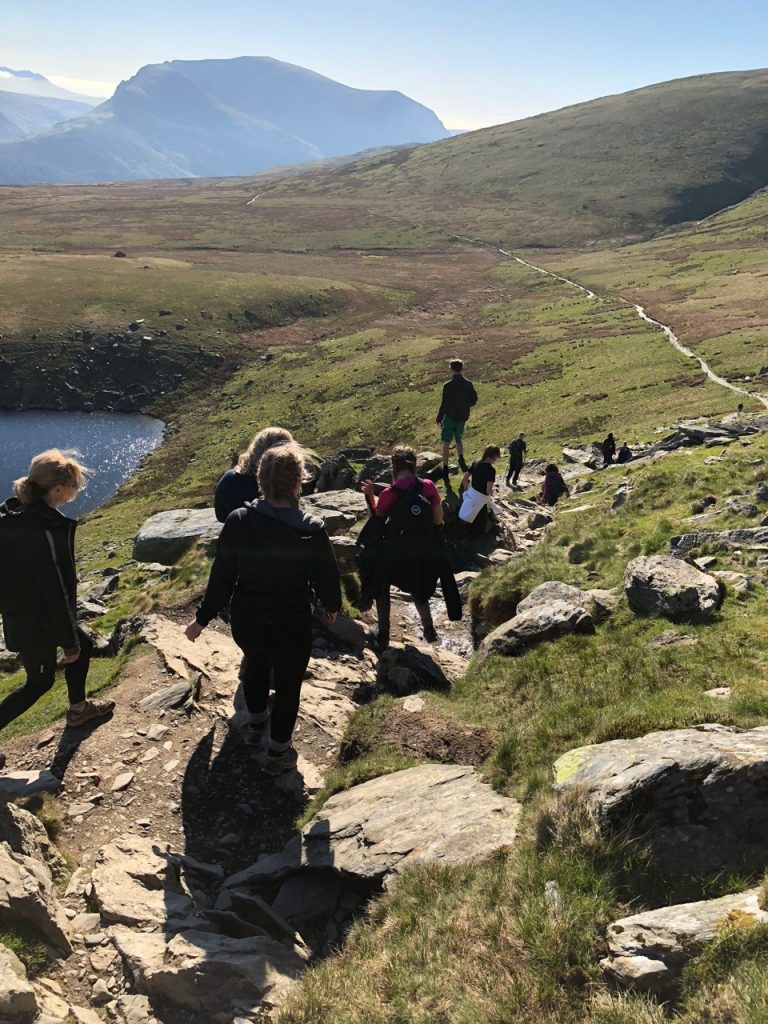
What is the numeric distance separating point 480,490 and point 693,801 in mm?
13432

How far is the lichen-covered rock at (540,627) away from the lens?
478 inches

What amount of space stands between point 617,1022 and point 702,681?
562cm

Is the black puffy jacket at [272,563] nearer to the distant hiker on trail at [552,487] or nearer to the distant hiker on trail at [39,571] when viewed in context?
the distant hiker on trail at [39,571]

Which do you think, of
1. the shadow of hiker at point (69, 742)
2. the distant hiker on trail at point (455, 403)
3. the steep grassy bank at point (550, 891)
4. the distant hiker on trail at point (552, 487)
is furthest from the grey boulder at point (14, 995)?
the distant hiker on trail at point (552, 487)

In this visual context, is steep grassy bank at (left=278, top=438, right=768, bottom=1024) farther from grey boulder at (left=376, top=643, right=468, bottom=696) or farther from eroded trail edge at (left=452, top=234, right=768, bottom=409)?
eroded trail edge at (left=452, top=234, right=768, bottom=409)

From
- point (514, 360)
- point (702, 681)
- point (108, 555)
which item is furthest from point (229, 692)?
point (514, 360)

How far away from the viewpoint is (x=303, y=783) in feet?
31.9

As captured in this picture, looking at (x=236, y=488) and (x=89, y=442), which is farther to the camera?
(x=89, y=442)

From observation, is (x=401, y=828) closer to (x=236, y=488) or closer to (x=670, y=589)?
(x=236, y=488)

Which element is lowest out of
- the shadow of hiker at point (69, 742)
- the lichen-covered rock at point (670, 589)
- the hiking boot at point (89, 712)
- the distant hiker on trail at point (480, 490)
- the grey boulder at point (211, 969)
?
the grey boulder at point (211, 969)

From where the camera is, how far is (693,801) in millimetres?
5863

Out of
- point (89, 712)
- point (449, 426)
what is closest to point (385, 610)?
point (89, 712)

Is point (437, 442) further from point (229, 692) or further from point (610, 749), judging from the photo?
point (610, 749)

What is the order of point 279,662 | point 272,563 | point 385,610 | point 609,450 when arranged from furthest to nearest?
point 609,450 → point 385,610 → point 279,662 → point 272,563
